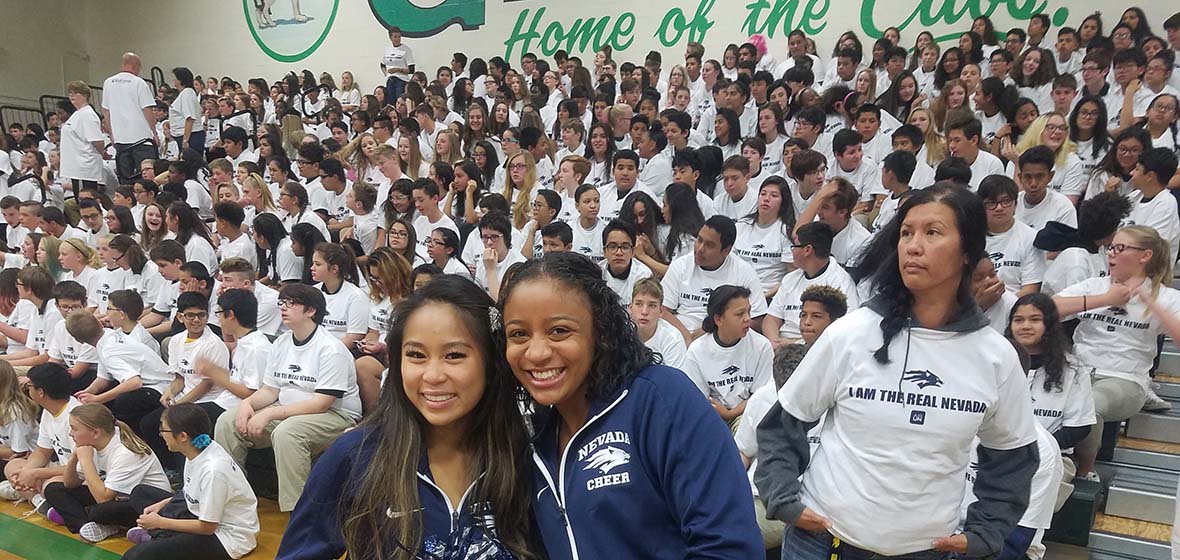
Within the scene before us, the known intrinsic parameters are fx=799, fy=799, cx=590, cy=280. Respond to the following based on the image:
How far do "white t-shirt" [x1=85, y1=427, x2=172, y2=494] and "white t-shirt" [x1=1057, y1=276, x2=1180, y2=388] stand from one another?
4751 mm

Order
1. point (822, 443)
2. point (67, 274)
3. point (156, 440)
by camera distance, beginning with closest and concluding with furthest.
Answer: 1. point (822, 443)
2. point (156, 440)
3. point (67, 274)

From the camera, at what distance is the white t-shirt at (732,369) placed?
4051 millimetres

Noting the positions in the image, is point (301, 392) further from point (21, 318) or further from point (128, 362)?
point (21, 318)

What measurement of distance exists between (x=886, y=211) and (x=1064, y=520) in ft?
7.64

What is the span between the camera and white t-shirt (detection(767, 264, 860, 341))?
178 inches

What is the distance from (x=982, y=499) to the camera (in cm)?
173

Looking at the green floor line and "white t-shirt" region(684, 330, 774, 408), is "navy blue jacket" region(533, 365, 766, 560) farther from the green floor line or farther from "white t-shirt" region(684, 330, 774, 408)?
the green floor line

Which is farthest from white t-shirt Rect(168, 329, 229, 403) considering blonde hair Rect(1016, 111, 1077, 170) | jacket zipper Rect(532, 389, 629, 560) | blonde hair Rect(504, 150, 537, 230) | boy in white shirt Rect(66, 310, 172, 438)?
blonde hair Rect(1016, 111, 1077, 170)

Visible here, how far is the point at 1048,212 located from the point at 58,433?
19.5 feet

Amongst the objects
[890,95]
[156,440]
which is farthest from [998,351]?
[890,95]

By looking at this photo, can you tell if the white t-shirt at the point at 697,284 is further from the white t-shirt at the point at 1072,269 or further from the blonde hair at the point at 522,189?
the blonde hair at the point at 522,189

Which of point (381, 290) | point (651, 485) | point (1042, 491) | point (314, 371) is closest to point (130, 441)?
point (314, 371)

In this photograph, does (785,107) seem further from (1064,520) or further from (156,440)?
(156,440)

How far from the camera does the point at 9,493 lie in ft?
15.4
